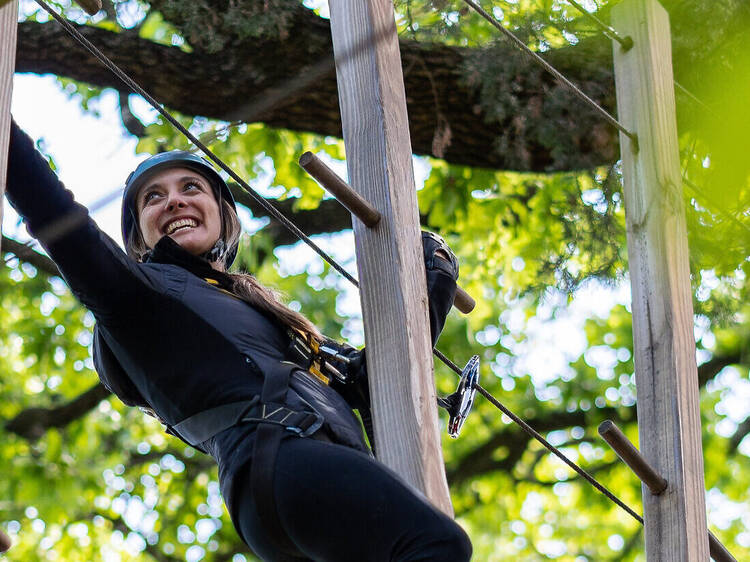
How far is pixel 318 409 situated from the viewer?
7.20 feet

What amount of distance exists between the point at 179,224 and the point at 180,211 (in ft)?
0.14

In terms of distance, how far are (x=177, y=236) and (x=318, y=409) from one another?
2.16ft

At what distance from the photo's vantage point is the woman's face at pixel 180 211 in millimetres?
2674

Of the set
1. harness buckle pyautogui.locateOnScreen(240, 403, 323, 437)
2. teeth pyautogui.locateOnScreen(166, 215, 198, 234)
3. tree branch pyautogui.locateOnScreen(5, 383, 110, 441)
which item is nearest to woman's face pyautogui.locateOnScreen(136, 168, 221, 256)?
teeth pyautogui.locateOnScreen(166, 215, 198, 234)

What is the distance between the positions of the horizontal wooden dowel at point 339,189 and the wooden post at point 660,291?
3.01ft

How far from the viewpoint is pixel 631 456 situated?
2656 millimetres

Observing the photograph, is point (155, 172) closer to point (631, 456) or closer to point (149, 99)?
point (149, 99)

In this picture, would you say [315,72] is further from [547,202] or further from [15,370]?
[15,370]

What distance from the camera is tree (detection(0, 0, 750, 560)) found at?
450cm

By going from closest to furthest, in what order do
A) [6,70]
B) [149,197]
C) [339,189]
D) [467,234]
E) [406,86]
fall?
[6,70], [339,189], [149,197], [406,86], [467,234]

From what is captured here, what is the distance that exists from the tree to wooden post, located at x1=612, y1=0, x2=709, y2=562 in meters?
0.16

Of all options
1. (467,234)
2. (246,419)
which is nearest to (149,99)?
(246,419)

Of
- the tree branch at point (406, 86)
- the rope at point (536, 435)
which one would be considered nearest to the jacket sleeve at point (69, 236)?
the rope at point (536, 435)

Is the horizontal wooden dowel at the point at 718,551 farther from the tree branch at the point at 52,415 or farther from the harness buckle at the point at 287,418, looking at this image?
the tree branch at the point at 52,415
